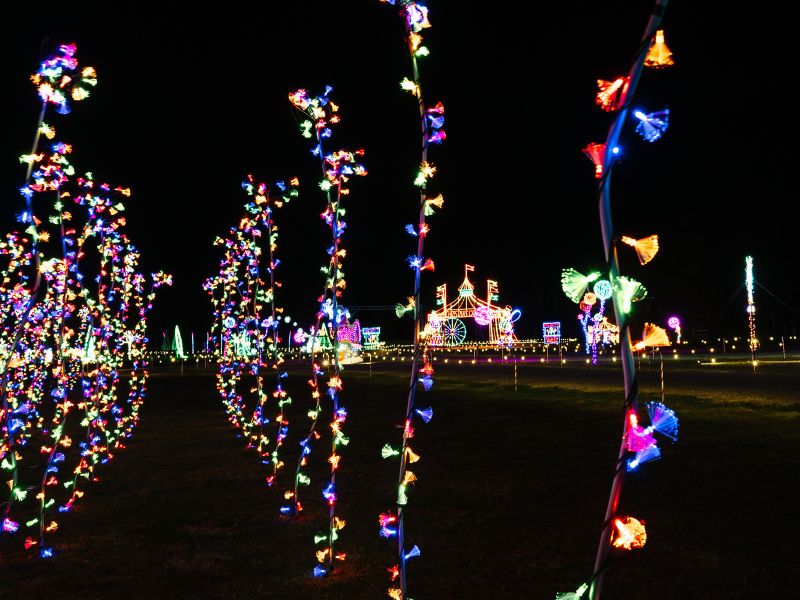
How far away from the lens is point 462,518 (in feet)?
19.7

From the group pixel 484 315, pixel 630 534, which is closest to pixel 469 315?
pixel 484 315

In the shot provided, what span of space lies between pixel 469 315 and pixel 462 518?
5490cm

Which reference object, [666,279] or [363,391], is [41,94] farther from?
[666,279]

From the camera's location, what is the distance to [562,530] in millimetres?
5484

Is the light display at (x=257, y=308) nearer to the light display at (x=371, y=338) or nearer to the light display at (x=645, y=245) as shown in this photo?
the light display at (x=645, y=245)

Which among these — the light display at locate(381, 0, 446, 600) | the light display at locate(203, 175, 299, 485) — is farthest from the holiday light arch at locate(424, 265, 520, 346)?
the light display at locate(381, 0, 446, 600)

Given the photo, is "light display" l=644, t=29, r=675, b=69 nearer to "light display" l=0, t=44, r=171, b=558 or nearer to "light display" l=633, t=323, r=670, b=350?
"light display" l=633, t=323, r=670, b=350

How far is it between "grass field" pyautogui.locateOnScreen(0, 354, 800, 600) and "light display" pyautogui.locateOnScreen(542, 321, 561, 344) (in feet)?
136

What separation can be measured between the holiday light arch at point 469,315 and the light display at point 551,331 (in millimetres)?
2722

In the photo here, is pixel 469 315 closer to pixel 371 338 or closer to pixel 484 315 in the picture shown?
pixel 484 315

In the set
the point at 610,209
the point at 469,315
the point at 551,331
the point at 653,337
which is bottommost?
the point at 653,337

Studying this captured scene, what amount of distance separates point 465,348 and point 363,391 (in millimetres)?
39585

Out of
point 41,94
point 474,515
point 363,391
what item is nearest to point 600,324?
point 363,391

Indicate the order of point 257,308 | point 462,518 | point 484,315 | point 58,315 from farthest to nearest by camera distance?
point 484,315 < point 257,308 < point 58,315 < point 462,518
